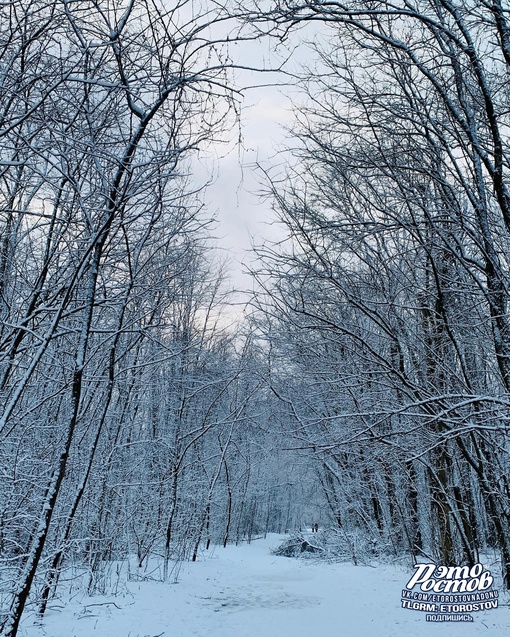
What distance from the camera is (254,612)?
7613 mm

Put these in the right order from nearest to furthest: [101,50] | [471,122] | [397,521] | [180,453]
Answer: [101,50]
[471,122]
[180,453]
[397,521]

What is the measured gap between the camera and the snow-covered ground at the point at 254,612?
5875 millimetres

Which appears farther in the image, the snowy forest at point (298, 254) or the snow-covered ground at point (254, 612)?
the snow-covered ground at point (254, 612)

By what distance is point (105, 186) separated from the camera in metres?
3.33

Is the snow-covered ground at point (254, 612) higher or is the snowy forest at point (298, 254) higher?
the snowy forest at point (298, 254)

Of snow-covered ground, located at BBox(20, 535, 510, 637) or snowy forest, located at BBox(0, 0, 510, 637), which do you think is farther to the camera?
snow-covered ground, located at BBox(20, 535, 510, 637)

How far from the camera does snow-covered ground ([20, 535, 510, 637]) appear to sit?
5875mm

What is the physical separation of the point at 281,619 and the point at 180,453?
18.8ft

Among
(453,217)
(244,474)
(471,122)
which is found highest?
(471,122)

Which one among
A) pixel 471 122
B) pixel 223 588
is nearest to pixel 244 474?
pixel 223 588

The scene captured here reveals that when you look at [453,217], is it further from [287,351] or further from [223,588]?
[223,588]

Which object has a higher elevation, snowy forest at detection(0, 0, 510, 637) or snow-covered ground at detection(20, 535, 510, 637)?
snowy forest at detection(0, 0, 510, 637)

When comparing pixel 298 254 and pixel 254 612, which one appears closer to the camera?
pixel 298 254

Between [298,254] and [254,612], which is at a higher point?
[298,254]
